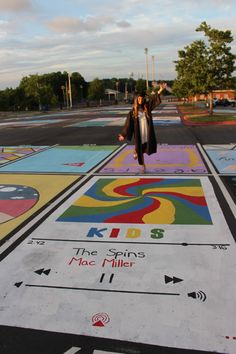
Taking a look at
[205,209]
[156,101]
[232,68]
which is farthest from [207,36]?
[205,209]

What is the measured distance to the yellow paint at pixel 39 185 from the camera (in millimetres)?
5879

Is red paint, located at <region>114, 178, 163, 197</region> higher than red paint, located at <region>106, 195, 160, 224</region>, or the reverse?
red paint, located at <region>114, 178, 163, 197</region>

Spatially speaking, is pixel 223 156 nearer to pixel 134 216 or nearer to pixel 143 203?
pixel 143 203

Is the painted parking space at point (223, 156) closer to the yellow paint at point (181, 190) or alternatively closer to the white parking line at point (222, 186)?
the white parking line at point (222, 186)

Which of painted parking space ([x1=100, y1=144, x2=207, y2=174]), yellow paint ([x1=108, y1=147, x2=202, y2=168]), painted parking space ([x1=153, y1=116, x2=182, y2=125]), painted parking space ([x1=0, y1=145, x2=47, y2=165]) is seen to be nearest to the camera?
painted parking space ([x1=100, y1=144, x2=207, y2=174])

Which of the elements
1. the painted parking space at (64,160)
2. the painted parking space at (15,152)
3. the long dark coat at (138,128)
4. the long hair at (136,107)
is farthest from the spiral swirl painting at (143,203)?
the painted parking space at (15,152)

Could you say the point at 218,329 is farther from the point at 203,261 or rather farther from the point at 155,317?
the point at 203,261

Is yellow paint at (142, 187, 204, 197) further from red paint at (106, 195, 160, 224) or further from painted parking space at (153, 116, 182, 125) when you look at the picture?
painted parking space at (153, 116, 182, 125)

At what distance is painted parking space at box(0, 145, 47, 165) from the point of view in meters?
12.3

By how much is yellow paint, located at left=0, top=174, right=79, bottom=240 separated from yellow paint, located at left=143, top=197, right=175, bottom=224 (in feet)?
6.50

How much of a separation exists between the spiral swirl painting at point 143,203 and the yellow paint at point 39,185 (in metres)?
0.63

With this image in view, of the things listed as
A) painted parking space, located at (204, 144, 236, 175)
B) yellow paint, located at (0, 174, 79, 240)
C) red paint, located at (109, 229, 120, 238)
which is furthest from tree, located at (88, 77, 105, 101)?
red paint, located at (109, 229, 120, 238)

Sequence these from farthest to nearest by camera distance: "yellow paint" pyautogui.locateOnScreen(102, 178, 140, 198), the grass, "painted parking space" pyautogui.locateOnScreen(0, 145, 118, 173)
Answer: the grass < "painted parking space" pyautogui.locateOnScreen(0, 145, 118, 173) < "yellow paint" pyautogui.locateOnScreen(102, 178, 140, 198)

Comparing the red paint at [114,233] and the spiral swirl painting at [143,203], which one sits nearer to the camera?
the red paint at [114,233]
